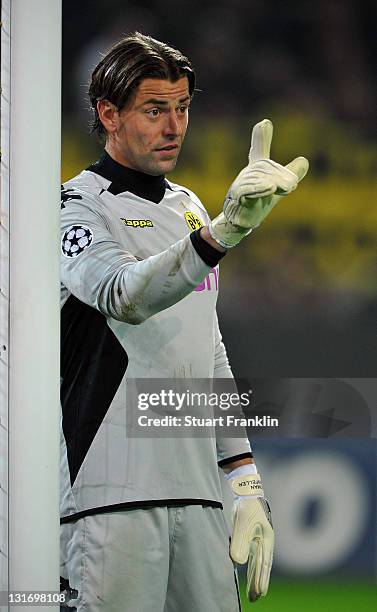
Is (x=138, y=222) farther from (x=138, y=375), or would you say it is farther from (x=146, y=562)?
(x=146, y=562)

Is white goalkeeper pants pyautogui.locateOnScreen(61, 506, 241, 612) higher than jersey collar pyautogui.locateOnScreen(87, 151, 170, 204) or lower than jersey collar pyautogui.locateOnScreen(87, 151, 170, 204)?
lower

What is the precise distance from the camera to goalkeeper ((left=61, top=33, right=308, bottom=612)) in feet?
5.94

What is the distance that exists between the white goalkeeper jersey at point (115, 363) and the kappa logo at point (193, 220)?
5 cm

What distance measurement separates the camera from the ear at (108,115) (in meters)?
1.96

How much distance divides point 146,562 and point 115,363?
374mm

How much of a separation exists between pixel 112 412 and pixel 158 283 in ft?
1.12

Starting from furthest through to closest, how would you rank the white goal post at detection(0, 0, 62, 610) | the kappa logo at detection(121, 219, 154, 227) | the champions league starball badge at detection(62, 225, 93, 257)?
the kappa logo at detection(121, 219, 154, 227) → the champions league starball badge at detection(62, 225, 93, 257) → the white goal post at detection(0, 0, 62, 610)

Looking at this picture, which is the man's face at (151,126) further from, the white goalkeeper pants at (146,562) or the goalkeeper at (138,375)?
the white goalkeeper pants at (146,562)

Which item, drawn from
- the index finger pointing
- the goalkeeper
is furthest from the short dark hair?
Answer: the index finger pointing

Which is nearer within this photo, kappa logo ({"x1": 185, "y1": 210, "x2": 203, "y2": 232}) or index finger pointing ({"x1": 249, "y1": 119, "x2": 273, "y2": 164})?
index finger pointing ({"x1": 249, "y1": 119, "x2": 273, "y2": 164})

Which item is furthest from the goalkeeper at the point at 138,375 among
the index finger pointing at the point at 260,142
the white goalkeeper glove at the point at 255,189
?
the index finger pointing at the point at 260,142

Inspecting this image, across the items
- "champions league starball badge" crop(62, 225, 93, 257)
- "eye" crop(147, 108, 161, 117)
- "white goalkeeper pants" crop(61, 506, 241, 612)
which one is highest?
"eye" crop(147, 108, 161, 117)

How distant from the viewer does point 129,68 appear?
194 centimetres

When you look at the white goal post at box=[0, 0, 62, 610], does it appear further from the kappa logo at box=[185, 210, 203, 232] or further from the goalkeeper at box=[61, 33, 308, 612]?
the kappa logo at box=[185, 210, 203, 232]
